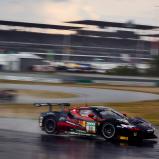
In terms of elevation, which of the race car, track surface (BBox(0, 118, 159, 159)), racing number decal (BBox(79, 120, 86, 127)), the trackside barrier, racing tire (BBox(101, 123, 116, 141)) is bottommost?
track surface (BBox(0, 118, 159, 159))

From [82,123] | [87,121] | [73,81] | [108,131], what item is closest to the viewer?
[108,131]

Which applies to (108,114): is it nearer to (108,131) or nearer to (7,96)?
(108,131)

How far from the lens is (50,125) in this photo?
1514 cm

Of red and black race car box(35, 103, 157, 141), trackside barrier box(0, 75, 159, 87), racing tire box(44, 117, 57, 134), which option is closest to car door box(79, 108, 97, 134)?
red and black race car box(35, 103, 157, 141)

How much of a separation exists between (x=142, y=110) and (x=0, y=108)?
7465mm

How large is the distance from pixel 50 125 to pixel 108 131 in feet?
7.57

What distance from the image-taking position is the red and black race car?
13508 mm

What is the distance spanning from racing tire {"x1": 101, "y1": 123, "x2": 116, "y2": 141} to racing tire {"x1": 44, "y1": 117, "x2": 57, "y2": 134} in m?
1.90

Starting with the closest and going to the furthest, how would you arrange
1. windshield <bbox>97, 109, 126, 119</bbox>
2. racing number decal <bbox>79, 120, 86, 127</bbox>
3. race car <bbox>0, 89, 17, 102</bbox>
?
1. windshield <bbox>97, 109, 126, 119</bbox>
2. racing number decal <bbox>79, 120, 86, 127</bbox>
3. race car <bbox>0, 89, 17, 102</bbox>

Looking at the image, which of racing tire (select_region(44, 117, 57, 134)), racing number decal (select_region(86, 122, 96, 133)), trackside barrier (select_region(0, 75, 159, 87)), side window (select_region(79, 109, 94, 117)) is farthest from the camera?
trackside barrier (select_region(0, 75, 159, 87))

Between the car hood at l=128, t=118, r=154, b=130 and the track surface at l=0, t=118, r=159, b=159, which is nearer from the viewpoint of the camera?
the track surface at l=0, t=118, r=159, b=159

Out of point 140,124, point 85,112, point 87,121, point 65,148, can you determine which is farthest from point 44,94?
point 65,148

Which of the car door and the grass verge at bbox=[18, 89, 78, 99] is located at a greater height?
the grass verge at bbox=[18, 89, 78, 99]

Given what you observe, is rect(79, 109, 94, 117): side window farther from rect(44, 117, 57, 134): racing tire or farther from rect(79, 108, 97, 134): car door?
rect(44, 117, 57, 134): racing tire
